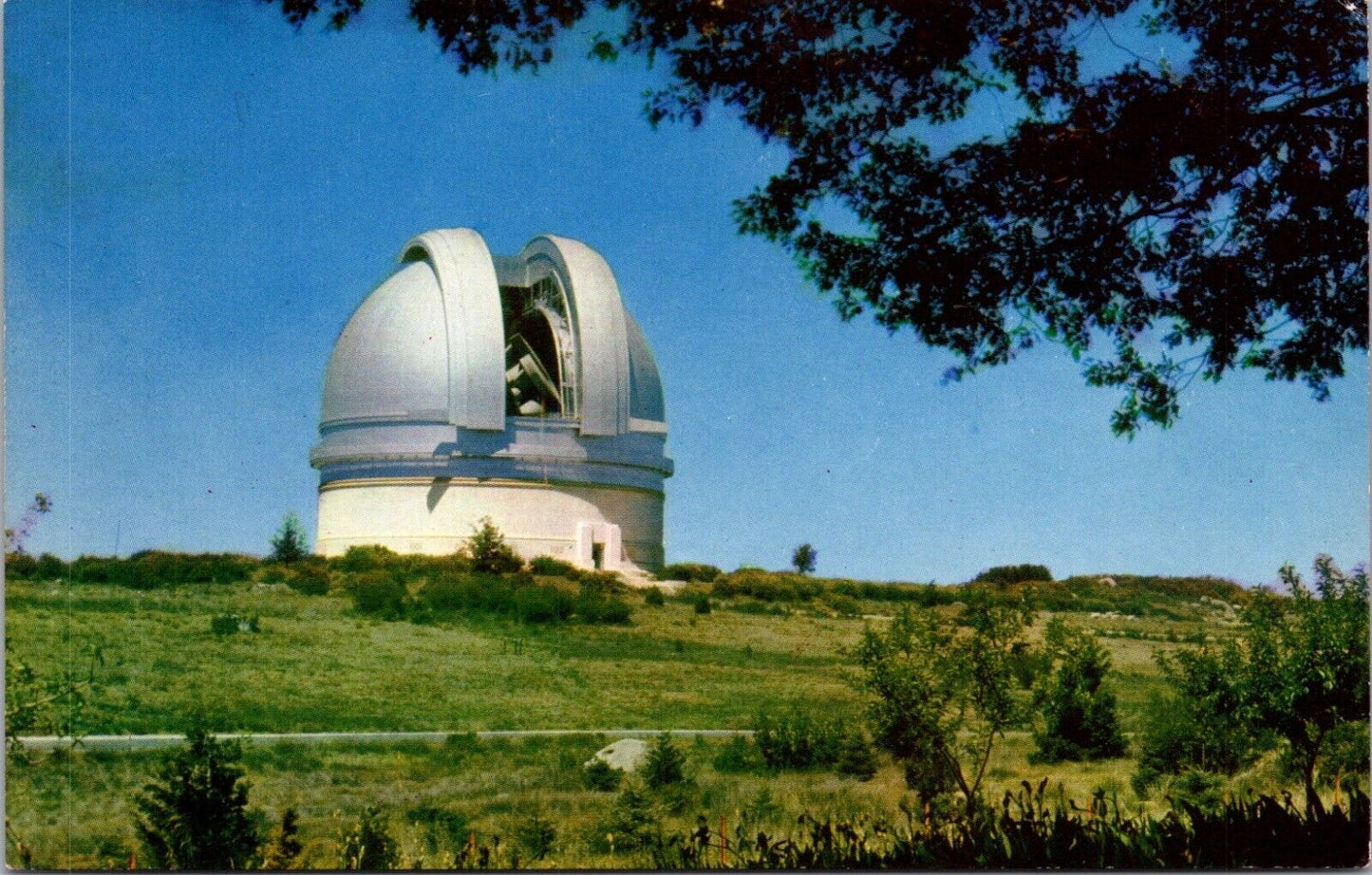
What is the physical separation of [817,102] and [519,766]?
521cm

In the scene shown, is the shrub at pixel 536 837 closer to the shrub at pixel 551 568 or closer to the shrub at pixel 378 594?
the shrub at pixel 378 594

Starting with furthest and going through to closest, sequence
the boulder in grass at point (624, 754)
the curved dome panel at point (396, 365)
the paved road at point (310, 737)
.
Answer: the curved dome panel at point (396, 365) < the boulder in grass at point (624, 754) < the paved road at point (310, 737)

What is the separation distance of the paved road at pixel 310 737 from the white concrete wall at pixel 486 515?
7.92ft

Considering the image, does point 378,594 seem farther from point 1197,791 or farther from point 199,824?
point 1197,791

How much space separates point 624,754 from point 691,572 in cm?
217

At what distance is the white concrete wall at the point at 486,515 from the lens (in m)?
12.4

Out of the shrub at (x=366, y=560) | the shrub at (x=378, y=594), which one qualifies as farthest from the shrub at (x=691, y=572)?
the shrub at (x=366, y=560)

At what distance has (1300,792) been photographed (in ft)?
27.6

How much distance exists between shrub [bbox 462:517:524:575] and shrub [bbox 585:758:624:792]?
351 cm

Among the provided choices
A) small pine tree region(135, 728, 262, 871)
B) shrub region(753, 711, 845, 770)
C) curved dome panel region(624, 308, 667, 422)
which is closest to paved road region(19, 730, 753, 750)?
shrub region(753, 711, 845, 770)

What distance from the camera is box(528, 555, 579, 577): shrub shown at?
1196 cm

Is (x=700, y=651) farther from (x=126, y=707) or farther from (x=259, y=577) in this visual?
(x=126, y=707)

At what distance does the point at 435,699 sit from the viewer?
10109mm

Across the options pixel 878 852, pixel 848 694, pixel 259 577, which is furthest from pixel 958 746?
pixel 259 577
